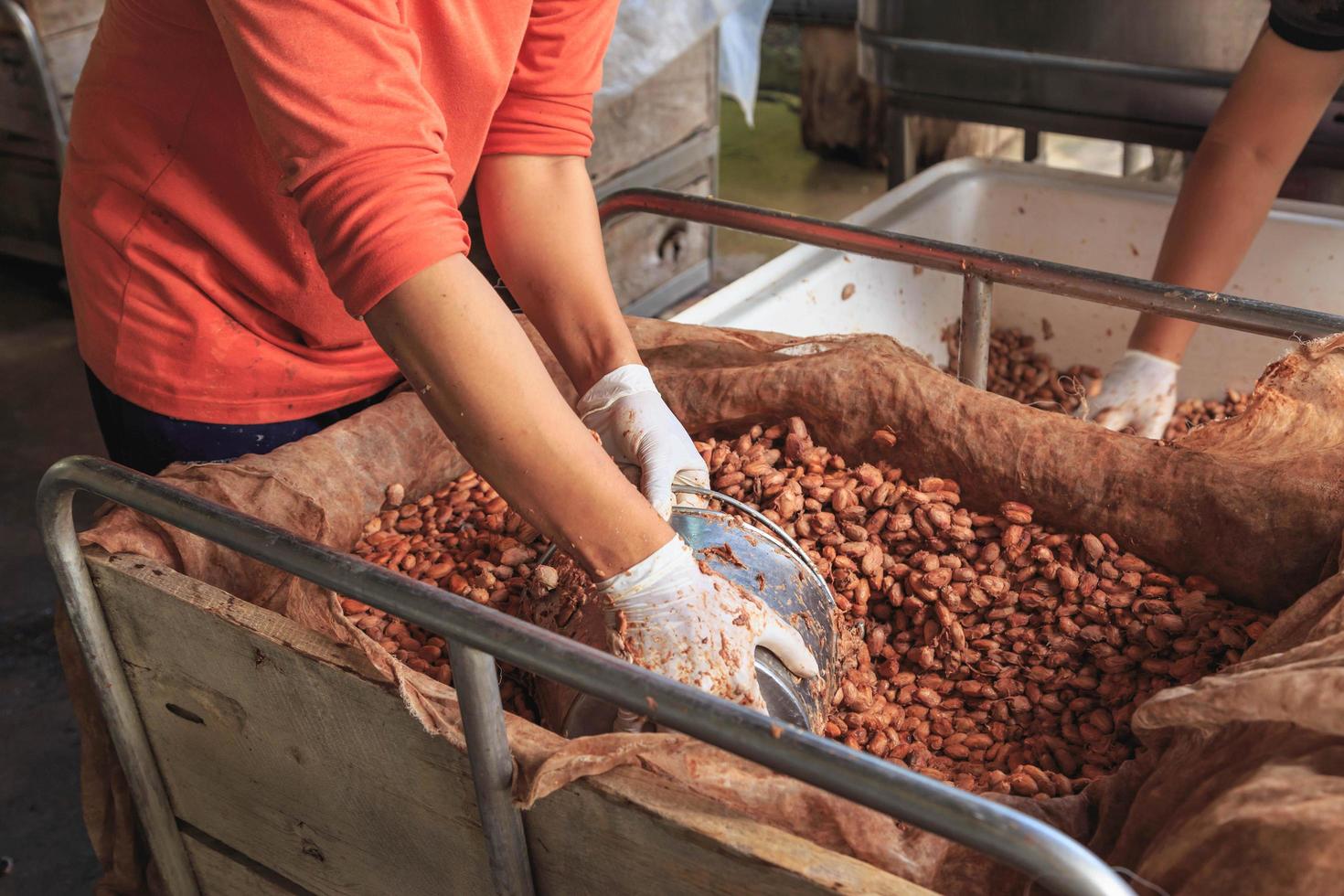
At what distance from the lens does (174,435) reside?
137cm

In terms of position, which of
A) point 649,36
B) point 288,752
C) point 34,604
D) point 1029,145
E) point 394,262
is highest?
point 394,262

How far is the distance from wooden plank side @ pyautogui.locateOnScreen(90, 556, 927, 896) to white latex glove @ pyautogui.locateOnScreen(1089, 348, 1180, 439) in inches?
45.5

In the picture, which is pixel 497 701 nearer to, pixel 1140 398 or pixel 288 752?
pixel 288 752

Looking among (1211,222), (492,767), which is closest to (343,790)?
(492,767)

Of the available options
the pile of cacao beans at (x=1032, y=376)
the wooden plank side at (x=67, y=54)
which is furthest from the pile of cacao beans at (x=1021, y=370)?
the wooden plank side at (x=67, y=54)

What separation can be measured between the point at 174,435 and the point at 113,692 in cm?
35

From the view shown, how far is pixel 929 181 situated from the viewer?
2262 mm

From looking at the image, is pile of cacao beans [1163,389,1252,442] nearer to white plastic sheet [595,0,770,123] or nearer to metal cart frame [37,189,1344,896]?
metal cart frame [37,189,1344,896]

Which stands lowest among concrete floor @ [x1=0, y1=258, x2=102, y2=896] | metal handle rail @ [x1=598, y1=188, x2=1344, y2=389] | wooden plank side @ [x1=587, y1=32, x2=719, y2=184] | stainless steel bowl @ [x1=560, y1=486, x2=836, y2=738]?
concrete floor @ [x1=0, y1=258, x2=102, y2=896]

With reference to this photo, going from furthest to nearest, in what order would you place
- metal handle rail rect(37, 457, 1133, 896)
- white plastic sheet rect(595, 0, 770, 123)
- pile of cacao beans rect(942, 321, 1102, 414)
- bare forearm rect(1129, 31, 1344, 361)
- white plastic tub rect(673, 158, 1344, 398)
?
white plastic sheet rect(595, 0, 770, 123), pile of cacao beans rect(942, 321, 1102, 414), white plastic tub rect(673, 158, 1344, 398), bare forearm rect(1129, 31, 1344, 361), metal handle rail rect(37, 457, 1133, 896)

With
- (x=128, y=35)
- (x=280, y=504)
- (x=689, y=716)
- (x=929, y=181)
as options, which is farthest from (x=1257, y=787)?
(x=929, y=181)

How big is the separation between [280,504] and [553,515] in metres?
0.43

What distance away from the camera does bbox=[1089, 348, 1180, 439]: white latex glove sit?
1.73 metres

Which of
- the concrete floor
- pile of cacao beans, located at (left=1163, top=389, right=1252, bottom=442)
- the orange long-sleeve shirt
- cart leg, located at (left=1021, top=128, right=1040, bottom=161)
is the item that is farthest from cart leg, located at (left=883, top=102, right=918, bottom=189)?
the concrete floor
